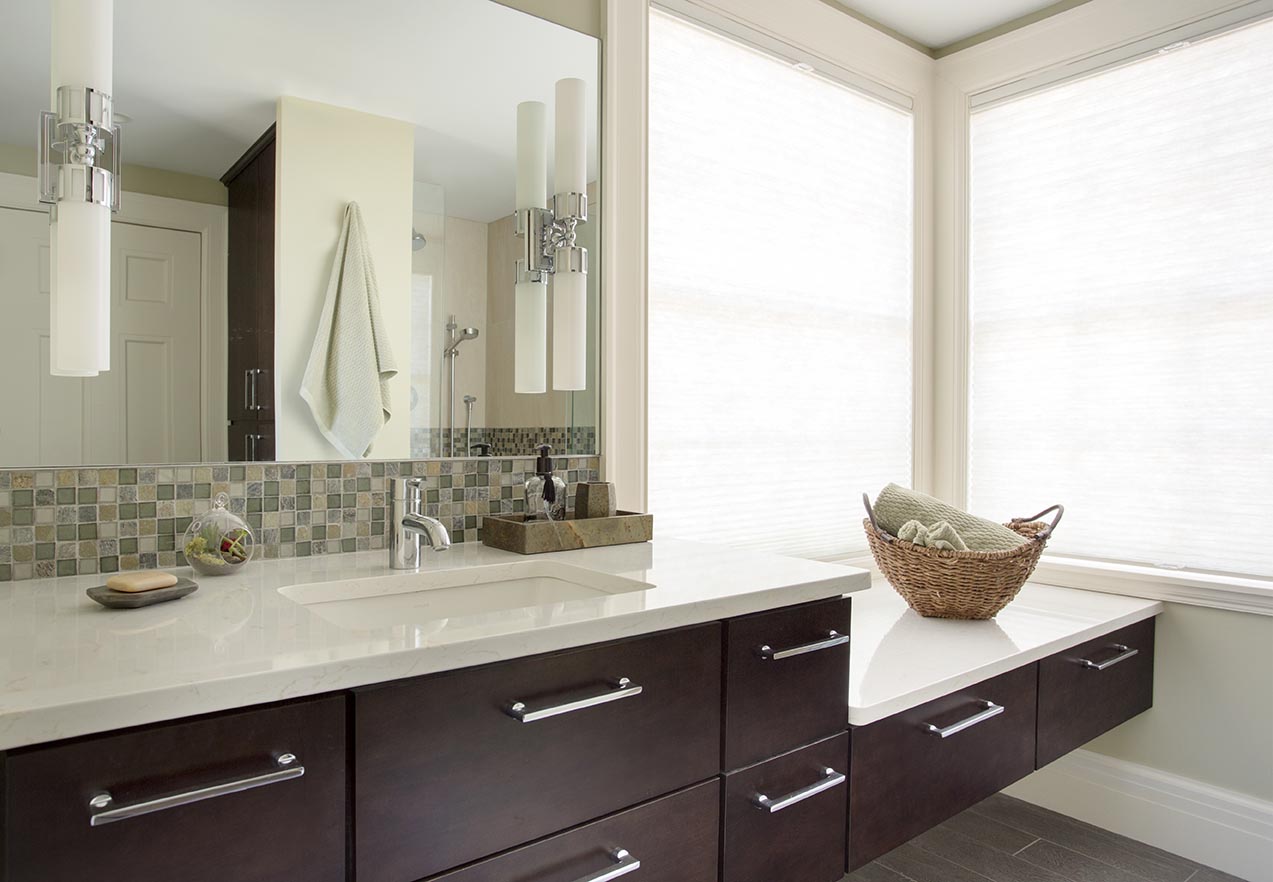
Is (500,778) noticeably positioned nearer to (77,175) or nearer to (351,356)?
(351,356)

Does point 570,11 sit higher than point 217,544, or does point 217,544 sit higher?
point 570,11

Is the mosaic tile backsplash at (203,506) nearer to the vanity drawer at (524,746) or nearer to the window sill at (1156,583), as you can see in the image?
the vanity drawer at (524,746)

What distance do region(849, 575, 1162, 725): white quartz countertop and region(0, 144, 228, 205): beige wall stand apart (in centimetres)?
141

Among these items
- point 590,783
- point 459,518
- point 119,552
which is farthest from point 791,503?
point 119,552

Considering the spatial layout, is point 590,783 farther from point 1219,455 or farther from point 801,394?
point 1219,455

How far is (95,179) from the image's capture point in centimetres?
133

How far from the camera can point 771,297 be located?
2574 millimetres

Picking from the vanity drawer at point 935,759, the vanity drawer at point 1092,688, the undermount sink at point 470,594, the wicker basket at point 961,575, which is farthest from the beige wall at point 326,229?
the vanity drawer at point 1092,688

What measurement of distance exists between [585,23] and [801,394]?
1.21 meters

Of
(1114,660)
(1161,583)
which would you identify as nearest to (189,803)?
(1114,660)

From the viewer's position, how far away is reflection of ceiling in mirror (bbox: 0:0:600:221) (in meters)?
1.42

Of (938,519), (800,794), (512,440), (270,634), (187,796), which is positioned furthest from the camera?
(938,519)

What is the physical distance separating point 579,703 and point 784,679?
0.42m

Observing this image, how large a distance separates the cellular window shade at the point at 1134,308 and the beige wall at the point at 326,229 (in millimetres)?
2033
